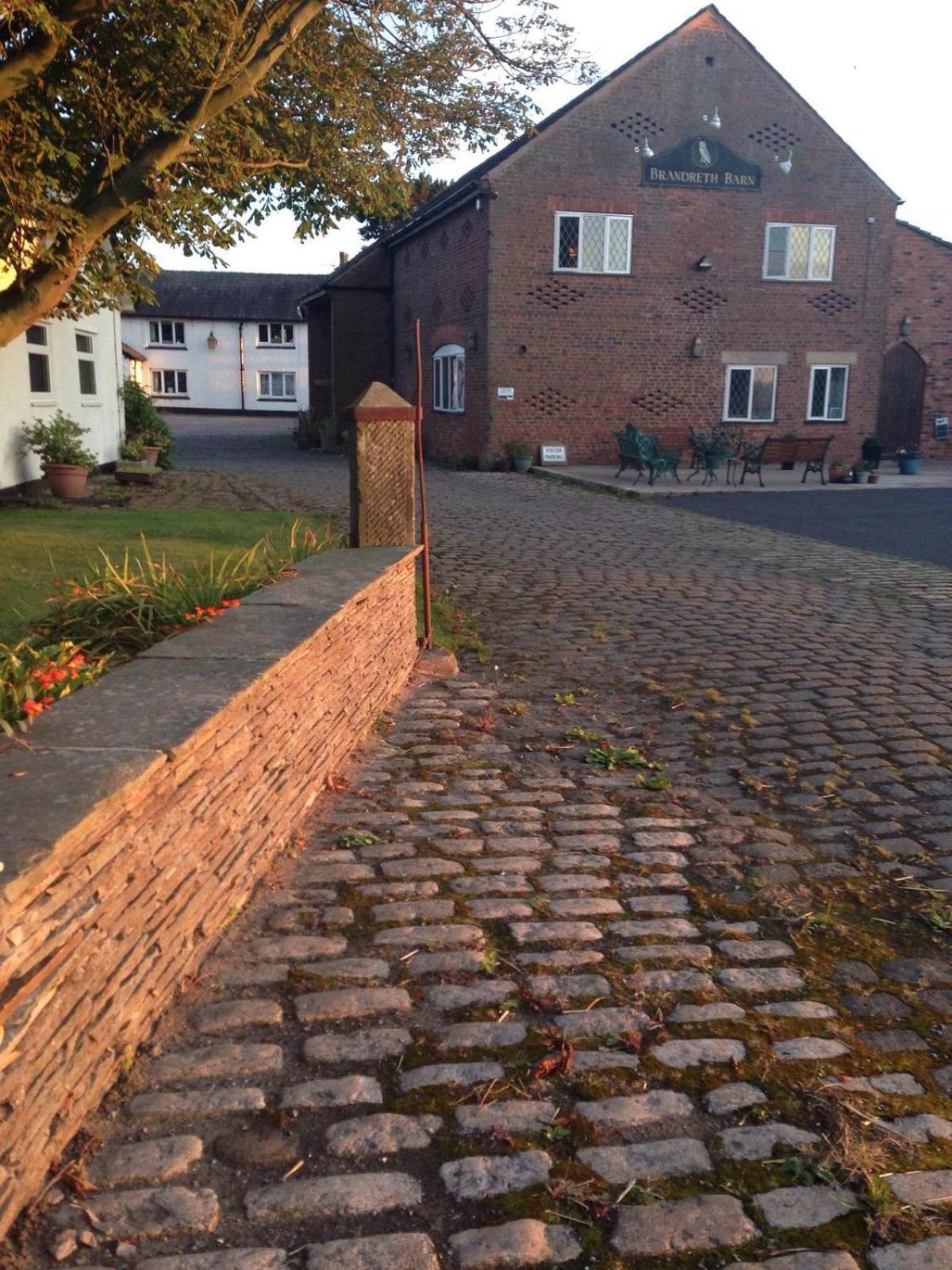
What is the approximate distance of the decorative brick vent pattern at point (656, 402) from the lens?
2620cm

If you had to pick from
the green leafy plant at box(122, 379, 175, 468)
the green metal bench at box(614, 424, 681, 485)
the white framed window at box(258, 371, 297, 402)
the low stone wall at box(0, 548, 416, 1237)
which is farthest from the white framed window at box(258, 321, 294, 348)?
the low stone wall at box(0, 548, 416, 1237)

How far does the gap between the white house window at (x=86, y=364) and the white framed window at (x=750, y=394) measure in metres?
14.7

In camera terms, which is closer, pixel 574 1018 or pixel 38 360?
pixel 574 1018

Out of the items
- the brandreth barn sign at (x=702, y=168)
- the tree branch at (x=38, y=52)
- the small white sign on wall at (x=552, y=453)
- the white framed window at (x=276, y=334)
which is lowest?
the small white sign on wall at (x=552, y=453)

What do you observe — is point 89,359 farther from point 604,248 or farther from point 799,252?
point 799,252

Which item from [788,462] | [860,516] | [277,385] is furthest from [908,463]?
[277,385]

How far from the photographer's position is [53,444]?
15.3 metres

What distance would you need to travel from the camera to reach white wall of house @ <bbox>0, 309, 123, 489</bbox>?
48.8ft

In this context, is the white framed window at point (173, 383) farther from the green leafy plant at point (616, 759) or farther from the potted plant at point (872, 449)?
Answer: the green leafy plant at point (616, 759)

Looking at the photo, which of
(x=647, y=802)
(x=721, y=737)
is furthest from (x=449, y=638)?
(x=647, y=802)

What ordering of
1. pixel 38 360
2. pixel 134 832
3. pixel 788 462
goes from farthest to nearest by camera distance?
pixel 788 462 < pixel 38 360 < pixel 134 832

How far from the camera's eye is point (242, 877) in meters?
3.81

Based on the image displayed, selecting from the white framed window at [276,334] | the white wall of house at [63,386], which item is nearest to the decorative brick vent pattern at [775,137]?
the white wall of house at [63,386]

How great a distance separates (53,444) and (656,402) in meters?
15.2
